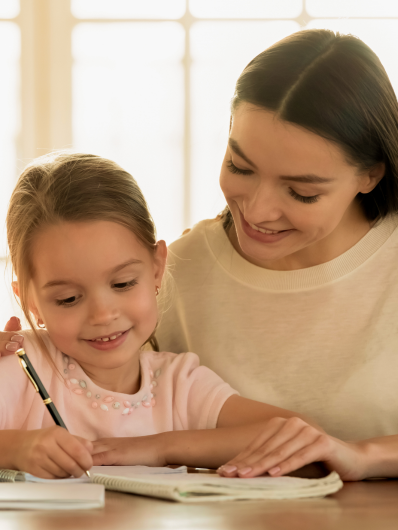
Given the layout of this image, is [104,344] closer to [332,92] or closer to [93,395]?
[93,395]

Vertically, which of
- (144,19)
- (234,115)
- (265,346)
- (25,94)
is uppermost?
(144,19)

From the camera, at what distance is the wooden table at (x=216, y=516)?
63 centimetres

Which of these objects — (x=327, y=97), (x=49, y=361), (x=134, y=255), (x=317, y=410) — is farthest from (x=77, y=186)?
(x=317, y=410)

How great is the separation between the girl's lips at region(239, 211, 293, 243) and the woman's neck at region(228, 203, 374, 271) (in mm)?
204

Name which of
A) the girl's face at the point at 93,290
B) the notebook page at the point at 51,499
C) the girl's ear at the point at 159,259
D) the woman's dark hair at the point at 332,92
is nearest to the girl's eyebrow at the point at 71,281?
the girl's face at the point at 93,290

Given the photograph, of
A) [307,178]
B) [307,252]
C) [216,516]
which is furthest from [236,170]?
[216,516]

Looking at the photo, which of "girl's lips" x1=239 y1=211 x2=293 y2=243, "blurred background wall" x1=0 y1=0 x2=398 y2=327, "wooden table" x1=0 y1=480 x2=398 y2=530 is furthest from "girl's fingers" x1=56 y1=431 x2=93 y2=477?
"blurred background wall" x1=0 y1=0 x2=398 y2=327

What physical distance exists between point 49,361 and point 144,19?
236 centimetres

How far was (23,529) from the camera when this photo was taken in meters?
0.60

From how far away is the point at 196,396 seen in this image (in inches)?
53.0

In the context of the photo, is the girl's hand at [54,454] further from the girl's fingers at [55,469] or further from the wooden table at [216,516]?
the wooden table at [216,516]

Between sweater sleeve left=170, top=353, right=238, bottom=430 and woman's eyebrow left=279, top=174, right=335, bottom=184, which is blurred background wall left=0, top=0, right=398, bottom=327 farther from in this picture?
woman's eyebrow left=279, top=174, right=335, bottom=184

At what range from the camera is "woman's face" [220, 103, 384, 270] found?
3.97 ft

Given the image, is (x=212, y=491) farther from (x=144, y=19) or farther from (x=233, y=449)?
(x=144, y=19)
